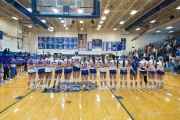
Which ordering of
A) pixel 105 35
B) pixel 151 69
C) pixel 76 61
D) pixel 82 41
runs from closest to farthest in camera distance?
pixel 76 61 → pixel 151 69 → pixel 82 41 → pixel 105 35

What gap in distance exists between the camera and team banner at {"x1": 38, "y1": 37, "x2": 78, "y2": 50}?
26.8 meters

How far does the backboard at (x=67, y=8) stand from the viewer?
5715 millimetres

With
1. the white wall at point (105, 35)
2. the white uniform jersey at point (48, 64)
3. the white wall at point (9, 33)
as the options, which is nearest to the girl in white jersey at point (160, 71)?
the white uniform jersey at point (48, 64)

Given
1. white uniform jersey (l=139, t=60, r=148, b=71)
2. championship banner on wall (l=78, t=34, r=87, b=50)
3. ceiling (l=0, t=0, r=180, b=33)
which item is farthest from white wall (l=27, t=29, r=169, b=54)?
white uniform jersey (l=139, t=60, r=148, b=71)

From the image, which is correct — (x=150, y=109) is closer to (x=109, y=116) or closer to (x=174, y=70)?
(x=109, y=116)

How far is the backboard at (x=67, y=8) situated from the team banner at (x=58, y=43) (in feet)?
70.0

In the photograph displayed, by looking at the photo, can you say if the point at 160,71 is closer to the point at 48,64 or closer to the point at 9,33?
the point at 48,64

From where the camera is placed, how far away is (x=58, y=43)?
2714cm

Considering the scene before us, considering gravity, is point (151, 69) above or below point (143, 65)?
below

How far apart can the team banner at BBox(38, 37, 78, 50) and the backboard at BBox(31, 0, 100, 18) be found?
21.3m

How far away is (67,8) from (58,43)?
21.9m

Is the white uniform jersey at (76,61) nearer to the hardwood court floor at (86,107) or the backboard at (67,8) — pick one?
the hardwood court floor at (86,107)

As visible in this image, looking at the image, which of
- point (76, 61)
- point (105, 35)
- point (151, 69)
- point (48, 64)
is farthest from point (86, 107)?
point (105, 35)

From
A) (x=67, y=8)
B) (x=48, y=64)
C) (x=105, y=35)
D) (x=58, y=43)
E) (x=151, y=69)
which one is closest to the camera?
(x=67, y=8)
